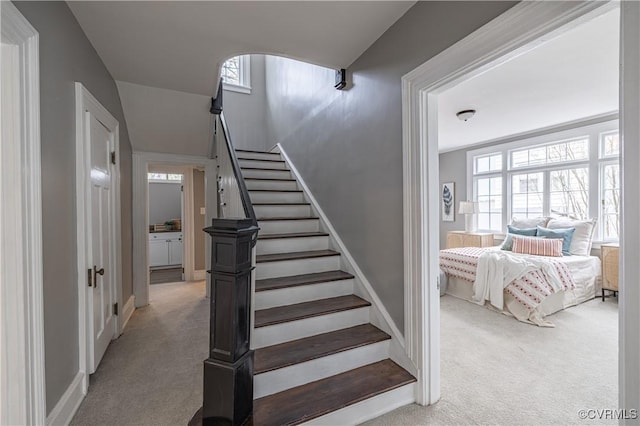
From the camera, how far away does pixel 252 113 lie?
17.4 feet

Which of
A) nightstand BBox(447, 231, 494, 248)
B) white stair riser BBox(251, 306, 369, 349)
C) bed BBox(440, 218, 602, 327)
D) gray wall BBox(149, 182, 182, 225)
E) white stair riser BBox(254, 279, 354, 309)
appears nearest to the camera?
white stair riser BBox(251, 306, 369, 349)

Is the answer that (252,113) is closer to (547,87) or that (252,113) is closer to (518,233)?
(547,87)

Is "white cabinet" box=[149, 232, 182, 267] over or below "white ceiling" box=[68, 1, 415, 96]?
below

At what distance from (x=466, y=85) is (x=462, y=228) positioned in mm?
3892

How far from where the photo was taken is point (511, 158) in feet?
18.2

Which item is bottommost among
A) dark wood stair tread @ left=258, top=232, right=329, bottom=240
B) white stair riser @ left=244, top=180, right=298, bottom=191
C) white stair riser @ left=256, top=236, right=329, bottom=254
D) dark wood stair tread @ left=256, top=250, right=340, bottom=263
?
dark wood stair tread @ left=256, top=250, right=340, bottom=263

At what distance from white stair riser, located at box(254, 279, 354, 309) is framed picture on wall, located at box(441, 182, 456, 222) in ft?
16.4

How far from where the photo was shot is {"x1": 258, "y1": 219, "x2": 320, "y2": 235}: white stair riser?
3061mm

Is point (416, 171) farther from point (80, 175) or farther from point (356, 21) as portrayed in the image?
point (80, 175)

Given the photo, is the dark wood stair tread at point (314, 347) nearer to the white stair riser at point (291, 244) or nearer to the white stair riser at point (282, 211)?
the white stair riser at point (291, 244)

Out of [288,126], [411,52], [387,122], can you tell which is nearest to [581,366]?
[387,122]

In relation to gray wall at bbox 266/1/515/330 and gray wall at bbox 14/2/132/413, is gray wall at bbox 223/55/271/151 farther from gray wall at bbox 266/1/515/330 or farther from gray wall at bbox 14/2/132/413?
gray wall at bbox 14/2/132/413

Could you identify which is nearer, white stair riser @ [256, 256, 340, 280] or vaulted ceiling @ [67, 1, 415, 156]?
vaulted ceiling @ [67, 1, 415, 156]

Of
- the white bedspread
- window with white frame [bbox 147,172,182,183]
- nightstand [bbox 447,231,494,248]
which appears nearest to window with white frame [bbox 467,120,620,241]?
nightstand [bbox 447,231,494,248]
